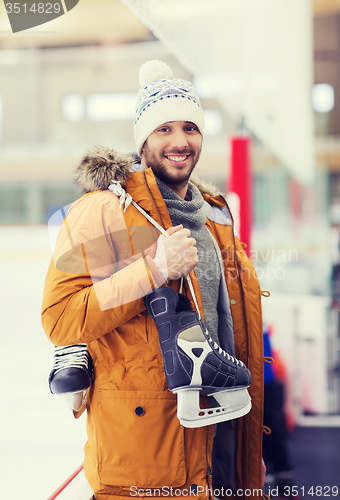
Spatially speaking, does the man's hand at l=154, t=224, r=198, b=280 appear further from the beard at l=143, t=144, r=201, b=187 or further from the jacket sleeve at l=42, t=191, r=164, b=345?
the beard at l=143, t=144, r=201, b=187

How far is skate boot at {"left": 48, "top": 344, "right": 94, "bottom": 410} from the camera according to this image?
0.91 metres

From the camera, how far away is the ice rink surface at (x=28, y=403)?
1.36m

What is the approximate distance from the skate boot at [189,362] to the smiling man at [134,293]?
3 cm

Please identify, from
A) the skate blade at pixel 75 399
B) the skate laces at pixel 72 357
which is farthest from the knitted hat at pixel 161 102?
the skate blade at pixel 75 399

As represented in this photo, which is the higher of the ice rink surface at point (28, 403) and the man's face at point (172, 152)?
the man's face at point (172, 152)

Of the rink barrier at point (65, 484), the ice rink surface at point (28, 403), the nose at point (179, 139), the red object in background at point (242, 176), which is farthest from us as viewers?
the red object in background at point (242, 176)

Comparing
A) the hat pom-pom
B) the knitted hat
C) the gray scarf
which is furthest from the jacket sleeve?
the hat pom-pom

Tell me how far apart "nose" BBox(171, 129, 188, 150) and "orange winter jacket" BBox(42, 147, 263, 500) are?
0.12 m

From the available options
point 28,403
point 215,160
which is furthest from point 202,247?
point 215,160

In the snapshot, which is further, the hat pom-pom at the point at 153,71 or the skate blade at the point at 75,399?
the hat pom-pom at the point at 153,71

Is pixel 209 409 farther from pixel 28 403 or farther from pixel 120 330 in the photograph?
pixel 28 403

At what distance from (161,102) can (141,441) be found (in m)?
0.88

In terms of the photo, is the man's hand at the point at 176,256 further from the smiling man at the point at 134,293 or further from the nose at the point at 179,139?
the nose at the point at 179,139

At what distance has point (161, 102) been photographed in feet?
3.55
